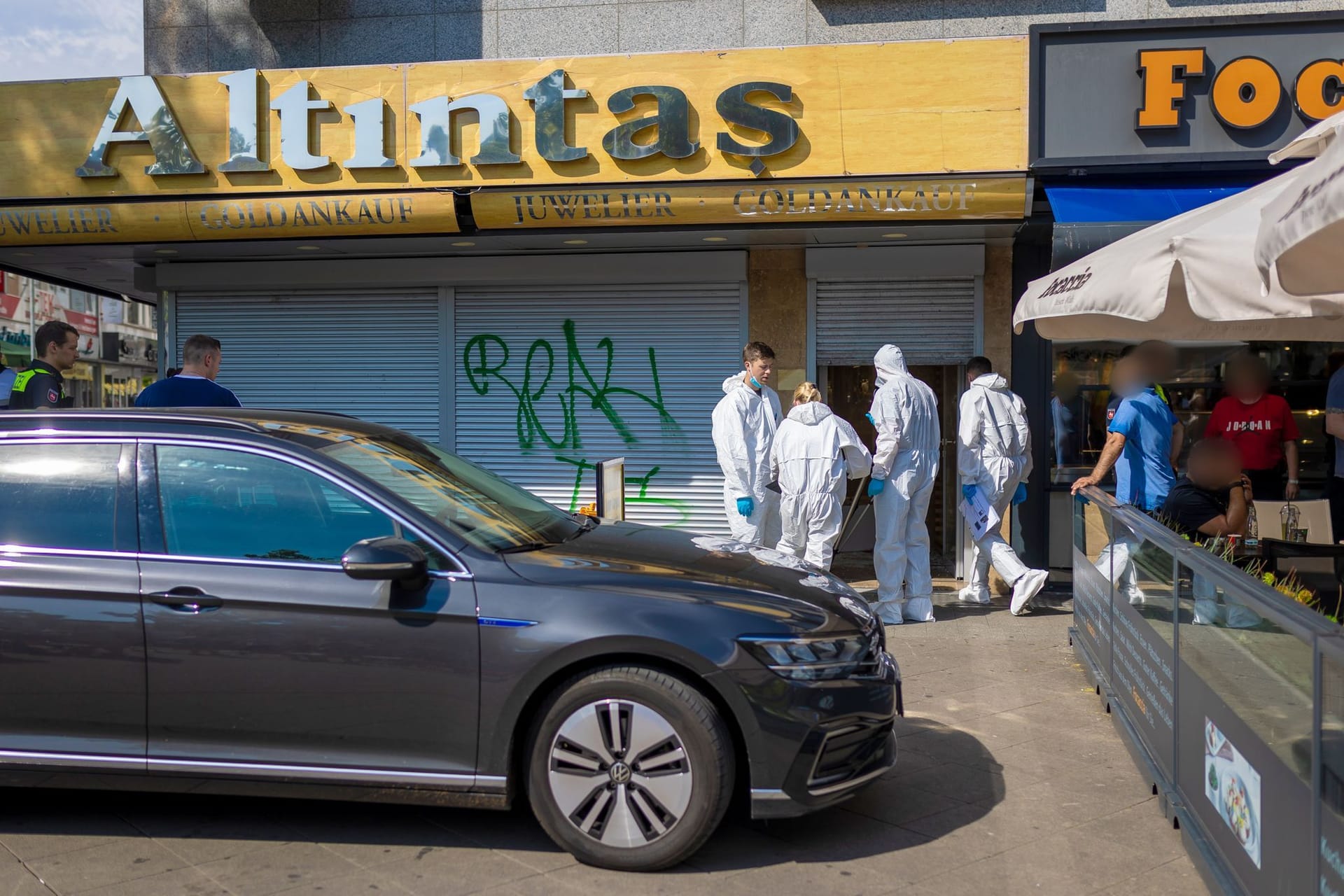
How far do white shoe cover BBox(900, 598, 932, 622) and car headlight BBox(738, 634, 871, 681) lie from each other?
14.9ft

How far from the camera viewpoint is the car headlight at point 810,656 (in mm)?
4180

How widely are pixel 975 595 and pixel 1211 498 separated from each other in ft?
11.1

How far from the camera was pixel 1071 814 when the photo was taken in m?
4.82

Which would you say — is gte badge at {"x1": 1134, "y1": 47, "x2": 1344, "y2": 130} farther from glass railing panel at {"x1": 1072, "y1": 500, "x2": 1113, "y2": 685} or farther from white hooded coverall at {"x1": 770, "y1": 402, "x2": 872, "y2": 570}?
glass railing panel at {"x1": 1072, "y1": 500, "x2": 1113, "y2": 685}

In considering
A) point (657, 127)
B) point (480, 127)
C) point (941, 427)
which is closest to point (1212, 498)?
point (657, 127)

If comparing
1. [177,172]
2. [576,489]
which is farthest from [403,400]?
[177,172]

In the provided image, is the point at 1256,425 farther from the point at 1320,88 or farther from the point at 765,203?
the point at 765,203

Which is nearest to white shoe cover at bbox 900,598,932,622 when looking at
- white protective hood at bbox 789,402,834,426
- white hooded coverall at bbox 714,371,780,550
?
white hooded coverall at bbox 714,371,780,550

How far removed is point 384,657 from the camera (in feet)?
13.9

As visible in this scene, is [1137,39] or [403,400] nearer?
[1137,39]

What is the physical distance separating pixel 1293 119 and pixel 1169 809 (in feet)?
21.5

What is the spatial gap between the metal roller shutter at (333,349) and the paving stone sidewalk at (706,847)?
21.8 feet

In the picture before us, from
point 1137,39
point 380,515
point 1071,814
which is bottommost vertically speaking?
point 1071,814

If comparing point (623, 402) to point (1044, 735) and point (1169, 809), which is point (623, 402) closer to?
point (1044, 735)
